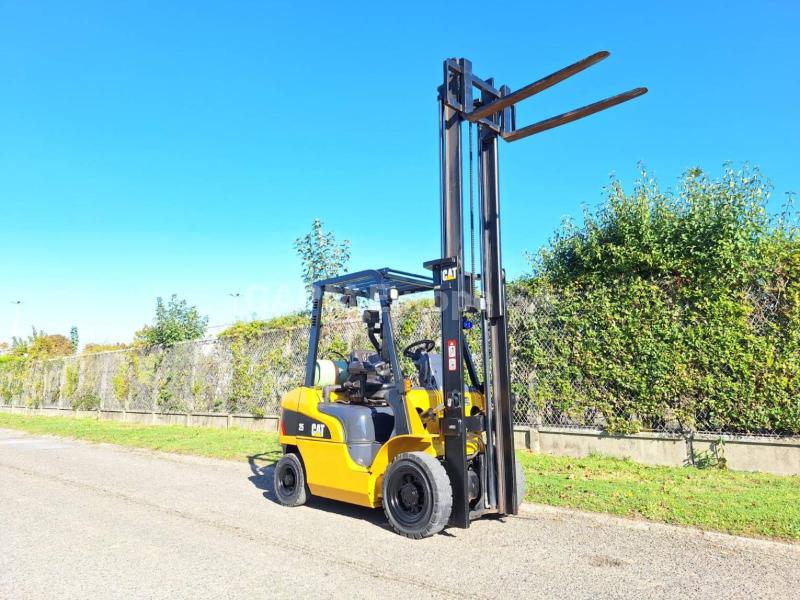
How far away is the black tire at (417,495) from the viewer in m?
5.13

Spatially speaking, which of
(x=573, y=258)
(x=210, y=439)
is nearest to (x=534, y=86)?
(x=573, y=258)

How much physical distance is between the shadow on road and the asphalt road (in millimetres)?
42

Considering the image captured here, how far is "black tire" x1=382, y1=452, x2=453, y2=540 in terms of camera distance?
513cm

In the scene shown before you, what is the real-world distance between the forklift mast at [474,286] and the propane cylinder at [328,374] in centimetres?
158

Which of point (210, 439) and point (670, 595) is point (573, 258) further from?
point (210, 439)

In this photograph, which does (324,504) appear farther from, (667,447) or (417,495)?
(667,447)

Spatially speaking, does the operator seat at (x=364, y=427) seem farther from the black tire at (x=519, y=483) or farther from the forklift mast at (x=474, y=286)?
the black tire at (x=519, y=483)

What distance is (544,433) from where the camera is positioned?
936 centimetres

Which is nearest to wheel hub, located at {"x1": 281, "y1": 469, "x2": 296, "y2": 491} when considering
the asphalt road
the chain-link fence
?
the asphalt road

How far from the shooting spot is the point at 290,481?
6.88 meters

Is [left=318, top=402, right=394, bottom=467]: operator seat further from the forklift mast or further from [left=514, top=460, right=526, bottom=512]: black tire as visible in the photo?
[left=514, top=460, right=526, bottom=512]: black tire

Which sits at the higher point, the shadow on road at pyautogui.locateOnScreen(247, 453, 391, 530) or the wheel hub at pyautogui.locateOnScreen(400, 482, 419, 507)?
the wheel hub at pyautogui.locateOnScreen(400, 482, 419, 507)

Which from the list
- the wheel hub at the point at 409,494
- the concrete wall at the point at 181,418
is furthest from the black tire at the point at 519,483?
the concrete wall at the point at 181,418

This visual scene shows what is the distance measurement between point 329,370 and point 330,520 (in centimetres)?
163
